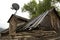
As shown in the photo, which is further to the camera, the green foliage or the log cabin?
the green foliage

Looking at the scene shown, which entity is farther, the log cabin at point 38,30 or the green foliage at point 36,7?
the green foliage at point 36,7

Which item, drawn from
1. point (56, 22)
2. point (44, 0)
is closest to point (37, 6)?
point (44, 0)

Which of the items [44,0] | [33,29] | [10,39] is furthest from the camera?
[44,0]

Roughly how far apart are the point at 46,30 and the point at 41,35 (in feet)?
1.58

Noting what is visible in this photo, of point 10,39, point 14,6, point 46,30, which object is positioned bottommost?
point 10,39

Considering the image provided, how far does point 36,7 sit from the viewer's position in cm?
3034

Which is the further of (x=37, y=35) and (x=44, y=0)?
(x=44, y=0)

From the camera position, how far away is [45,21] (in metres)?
11.9

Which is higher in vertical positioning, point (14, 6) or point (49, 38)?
A: point (14, 6)

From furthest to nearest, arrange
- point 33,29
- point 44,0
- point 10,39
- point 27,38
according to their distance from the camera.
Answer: point 44,0
point 10,39
point 27,38
point 33,29

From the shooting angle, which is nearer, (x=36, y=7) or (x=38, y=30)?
(x=38, y=30)

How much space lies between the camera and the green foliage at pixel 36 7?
29.2 m

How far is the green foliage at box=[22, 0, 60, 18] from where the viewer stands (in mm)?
29250

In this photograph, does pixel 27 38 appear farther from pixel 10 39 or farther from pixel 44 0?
pixel 44 0
